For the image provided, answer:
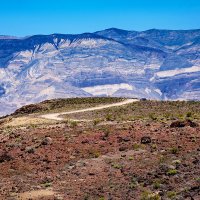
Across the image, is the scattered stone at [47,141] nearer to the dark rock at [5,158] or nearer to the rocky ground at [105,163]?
the rocky ground at [105,163]

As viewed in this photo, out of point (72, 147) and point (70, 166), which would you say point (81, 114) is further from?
point (70, 166)

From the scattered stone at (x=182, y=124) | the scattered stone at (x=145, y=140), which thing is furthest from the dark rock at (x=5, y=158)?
the scattered stone at (x=182, y=124)

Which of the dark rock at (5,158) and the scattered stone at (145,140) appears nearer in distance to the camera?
the dark rock at (5,158)

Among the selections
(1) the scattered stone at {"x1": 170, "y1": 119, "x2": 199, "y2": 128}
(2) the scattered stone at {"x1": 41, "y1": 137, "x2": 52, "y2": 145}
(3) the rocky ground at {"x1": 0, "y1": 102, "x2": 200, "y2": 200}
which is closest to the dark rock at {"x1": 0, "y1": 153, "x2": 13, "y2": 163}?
(3) the rocky ground at {"x1": 0, "y1": 102, "x2": 200, "y2": 200}

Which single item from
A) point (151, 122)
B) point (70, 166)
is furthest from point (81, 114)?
point (70, 166)

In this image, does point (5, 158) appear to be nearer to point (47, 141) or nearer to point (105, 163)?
point (47, 141)

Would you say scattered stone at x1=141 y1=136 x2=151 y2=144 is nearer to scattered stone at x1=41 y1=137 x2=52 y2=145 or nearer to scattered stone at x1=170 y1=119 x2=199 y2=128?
scattered stone at x1=170 y1=119 x2=199 y2=128

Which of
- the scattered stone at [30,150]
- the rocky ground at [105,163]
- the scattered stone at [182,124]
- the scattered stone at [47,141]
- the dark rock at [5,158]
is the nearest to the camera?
the rocky ground at [105,163]

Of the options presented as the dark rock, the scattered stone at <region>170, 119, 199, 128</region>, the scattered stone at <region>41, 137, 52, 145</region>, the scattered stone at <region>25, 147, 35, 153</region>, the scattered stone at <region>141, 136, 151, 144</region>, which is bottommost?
the dark rock
